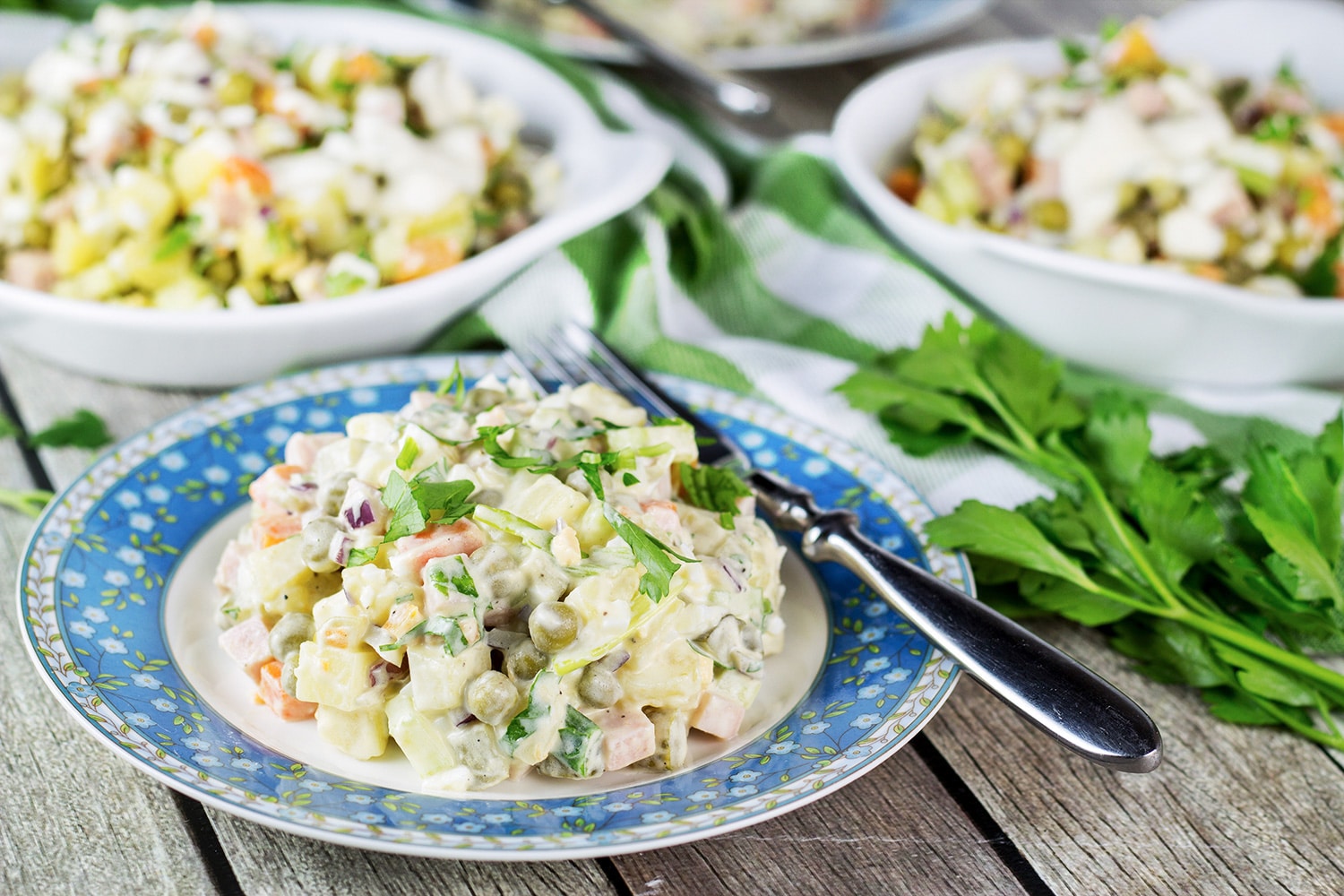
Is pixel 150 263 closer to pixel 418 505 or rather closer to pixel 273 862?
pixel 418 505

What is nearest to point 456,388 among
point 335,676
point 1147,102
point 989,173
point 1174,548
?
point 335,676

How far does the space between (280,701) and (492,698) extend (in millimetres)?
294

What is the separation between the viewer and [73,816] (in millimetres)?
1561

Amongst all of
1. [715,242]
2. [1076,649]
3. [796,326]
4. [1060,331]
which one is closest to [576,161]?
[715,242]

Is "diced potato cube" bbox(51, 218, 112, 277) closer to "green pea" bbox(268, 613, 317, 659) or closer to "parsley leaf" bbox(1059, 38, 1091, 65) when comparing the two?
"green pea" bbox(268, 613, 317, 659)

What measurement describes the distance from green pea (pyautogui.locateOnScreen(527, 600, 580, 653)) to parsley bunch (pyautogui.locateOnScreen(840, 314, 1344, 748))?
639mm

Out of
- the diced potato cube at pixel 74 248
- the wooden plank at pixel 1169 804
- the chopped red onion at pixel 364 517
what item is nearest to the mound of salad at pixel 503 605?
the chopped red onion at pixel 364 517

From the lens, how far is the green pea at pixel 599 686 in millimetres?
1505

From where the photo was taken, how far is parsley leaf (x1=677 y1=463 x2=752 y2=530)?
178 cm

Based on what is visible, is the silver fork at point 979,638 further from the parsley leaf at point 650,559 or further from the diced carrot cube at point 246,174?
the diced carrot cube at point 246,174

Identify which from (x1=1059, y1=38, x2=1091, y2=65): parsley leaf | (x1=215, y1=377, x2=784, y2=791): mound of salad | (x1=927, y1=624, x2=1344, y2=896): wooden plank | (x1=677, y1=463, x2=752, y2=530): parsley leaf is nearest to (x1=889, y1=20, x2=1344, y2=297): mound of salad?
(x1=1059, y1=38, x2=1091, y2=65): parsley leaf

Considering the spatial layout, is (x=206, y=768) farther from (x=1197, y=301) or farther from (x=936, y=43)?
(x=936, y=43)

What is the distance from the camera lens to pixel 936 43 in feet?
14.0

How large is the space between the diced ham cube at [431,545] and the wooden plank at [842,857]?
0.42 m
